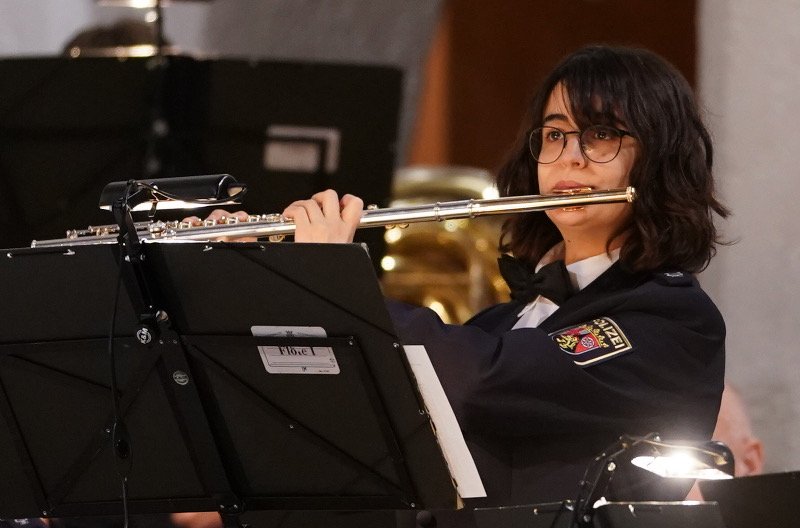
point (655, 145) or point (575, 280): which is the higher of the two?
point (655, 145)

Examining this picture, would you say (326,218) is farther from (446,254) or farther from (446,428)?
(446,254)

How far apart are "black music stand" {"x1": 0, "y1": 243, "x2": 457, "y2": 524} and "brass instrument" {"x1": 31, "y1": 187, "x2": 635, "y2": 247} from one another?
0.32m

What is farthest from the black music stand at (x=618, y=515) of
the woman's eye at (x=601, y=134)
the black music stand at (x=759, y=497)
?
the woman's eye at (x=601, y=134)

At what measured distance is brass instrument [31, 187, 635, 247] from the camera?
2.47 m

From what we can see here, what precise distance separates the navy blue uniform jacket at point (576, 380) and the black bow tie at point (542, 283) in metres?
0.11

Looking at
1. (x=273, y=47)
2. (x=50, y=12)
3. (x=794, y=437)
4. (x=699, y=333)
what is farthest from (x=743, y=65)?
(x=50, y=12)

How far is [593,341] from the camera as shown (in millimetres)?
2346

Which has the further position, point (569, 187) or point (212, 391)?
point (569, 187)

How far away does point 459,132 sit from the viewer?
6461mm

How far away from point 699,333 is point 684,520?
54 centimetres

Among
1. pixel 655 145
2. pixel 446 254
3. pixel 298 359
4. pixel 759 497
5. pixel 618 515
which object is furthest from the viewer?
pixel 446 254

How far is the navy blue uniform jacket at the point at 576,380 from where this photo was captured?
231 cm

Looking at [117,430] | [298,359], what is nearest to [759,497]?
[298,359]

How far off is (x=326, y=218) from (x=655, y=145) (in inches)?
24.0
